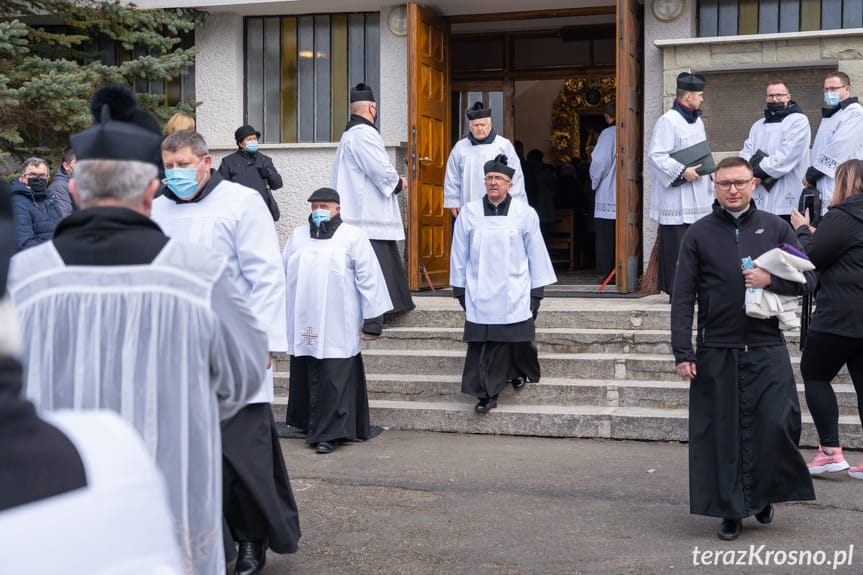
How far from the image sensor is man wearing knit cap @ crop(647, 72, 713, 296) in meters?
9.50

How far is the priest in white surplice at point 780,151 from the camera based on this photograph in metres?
9.27

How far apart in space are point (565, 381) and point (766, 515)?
10.1 ft

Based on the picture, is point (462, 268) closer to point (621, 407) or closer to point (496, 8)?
point (621, 407)

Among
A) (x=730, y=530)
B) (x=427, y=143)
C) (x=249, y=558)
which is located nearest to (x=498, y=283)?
(x=730, y=530)

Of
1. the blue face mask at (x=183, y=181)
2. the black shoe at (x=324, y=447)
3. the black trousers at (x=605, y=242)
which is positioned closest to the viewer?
the blue face mask at (x=183, y=181)

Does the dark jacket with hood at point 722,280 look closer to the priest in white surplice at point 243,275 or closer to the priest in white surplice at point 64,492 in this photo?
the priest in white surplice at point 243,275

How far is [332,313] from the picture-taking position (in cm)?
785

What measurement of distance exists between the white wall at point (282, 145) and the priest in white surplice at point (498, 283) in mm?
3679

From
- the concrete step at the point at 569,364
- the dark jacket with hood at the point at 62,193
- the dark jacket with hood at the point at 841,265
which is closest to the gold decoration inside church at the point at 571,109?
the concrete step at the point at 569,364

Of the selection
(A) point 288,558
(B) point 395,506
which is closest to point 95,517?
(A) point 288,558

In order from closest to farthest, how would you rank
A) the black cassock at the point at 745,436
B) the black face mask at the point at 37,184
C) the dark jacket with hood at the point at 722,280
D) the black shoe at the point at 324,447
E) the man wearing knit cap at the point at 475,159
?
1. the black cassock at the point at 745,436
2. the dark jacket with hood at the point at 722,280
3. the black shoe at the point at 324,447
4. the black face mask at the point at 37,184
5. the man wearing knit cap at the point at 475,159

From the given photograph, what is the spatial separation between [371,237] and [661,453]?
3322 mm

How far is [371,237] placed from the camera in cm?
945

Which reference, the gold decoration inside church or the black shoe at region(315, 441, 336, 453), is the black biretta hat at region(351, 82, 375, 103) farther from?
the gold decoration inside church
